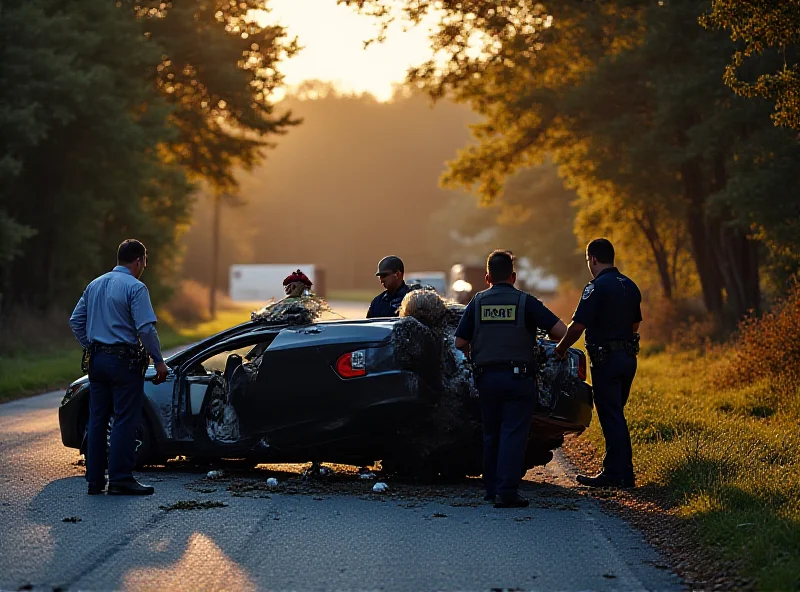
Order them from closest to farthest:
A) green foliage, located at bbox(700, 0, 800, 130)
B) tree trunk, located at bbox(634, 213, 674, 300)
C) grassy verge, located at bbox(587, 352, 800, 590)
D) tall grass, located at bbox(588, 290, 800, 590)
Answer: grassy verge, located at bbox(587, 352, 800, 590) → tall grass, located at bbox(588, 290, 800, 590) → green foliage, located at bbox(700, 0, 800, 130) → tree trunk, located at bbox(634, 213, 674, 300)

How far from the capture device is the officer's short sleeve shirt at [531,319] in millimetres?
9141

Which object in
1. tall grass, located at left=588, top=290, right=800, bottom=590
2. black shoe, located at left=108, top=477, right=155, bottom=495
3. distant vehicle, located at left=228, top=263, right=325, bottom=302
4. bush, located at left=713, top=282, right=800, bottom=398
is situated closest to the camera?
tall grass, located at left=588, top=290, right=800, bottom=590

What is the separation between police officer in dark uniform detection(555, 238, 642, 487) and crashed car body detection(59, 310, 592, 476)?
26 cm

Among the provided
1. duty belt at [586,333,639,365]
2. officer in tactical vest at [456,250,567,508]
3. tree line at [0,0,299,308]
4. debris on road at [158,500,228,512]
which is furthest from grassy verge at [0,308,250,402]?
officer in tactical vest at [456,250,567,508]

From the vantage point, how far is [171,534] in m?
7.95

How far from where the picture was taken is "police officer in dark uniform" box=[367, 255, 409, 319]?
11.6 metres

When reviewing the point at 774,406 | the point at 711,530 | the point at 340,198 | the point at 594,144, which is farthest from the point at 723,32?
the point at 340,198

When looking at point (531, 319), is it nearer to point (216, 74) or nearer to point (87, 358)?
point (87, 358)

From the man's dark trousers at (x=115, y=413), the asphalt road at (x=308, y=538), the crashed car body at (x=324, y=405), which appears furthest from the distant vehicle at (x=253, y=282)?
the man's dark trousers at (x=115, y=413)

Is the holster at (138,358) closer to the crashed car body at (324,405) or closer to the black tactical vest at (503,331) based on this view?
the crashed car body at (324,405)

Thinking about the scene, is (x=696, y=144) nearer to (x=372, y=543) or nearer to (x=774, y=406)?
(x=774, y=406)

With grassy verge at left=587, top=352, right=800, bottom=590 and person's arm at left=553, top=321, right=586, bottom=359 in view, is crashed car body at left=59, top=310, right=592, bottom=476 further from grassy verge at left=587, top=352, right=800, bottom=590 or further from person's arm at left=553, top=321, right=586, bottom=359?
grassy verge at left=587, top=352, right=800, bottom=590

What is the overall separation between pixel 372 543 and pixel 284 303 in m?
3.49

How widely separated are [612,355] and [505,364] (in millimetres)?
1405
